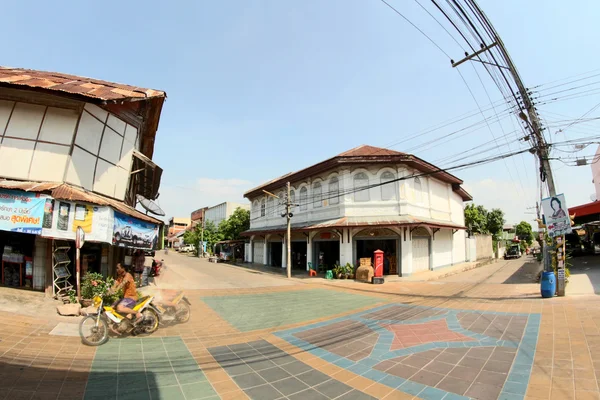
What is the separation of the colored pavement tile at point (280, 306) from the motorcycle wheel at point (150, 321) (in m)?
1.97

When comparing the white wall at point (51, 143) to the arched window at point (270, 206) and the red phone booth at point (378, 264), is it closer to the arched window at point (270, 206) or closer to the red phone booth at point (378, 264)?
the red phone booth at point (378, 264)

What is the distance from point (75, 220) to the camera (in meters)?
8.36

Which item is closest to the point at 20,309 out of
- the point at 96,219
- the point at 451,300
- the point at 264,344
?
the point at 96,219

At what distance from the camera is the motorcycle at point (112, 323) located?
5.83 metres

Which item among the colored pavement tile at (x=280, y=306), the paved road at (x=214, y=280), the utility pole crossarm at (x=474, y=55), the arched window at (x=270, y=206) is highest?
the utility pole crossarm at (x=474, y=55)

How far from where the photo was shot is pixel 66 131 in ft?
30.1

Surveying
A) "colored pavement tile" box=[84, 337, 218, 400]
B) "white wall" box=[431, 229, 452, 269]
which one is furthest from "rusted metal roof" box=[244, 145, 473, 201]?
"colored pavement tile" box=[84, 337, 218, 400]

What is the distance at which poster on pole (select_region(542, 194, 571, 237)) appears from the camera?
10.3m

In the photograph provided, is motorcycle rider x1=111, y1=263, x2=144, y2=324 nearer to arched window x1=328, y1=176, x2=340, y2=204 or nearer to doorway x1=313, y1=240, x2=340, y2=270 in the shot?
arched window x1=328, y1=176, x2=340, y2=204

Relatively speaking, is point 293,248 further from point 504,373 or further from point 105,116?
point 504,373

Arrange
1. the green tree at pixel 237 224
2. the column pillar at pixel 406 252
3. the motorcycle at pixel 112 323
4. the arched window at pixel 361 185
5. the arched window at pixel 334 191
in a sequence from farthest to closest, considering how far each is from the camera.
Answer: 1. the green tree at pixel 237 224
2. the arched window at pixel 334 191
3. the arched window at pixel 361 185
4. the column pillar at pixel 406 252
5. the motorcycle at pixel 112 323

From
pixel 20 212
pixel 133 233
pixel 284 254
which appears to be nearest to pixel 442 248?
pixel 284 254

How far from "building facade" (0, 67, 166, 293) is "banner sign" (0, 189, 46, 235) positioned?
22 millimetres

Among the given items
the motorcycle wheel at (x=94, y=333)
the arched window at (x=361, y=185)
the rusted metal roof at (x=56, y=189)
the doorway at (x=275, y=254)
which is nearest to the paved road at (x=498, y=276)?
the arched window at (x=361, y=185)
